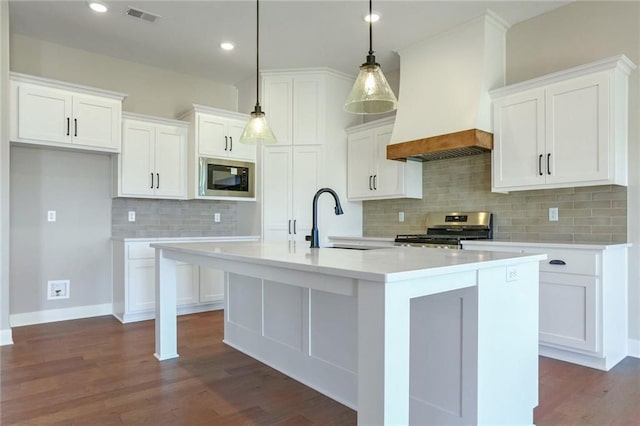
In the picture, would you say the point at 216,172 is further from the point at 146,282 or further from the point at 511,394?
the point at 511,394

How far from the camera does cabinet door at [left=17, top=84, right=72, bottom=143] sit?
142 inches

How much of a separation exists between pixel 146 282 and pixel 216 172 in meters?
1.42

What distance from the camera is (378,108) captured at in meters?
2.69

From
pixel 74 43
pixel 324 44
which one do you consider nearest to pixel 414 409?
pixel 324 44

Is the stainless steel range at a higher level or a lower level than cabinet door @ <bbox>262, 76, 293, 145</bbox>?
lower

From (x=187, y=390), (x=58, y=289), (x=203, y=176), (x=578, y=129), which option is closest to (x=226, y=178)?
(x=203, y=176)

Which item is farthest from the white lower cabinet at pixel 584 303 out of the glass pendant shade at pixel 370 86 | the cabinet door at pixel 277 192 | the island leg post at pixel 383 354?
the cabinet door at pixel 277 192

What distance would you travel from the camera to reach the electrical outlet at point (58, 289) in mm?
4125

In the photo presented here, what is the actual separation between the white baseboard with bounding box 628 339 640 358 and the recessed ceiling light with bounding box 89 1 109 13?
4.91 metres

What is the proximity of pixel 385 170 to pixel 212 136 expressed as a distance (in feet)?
6.55

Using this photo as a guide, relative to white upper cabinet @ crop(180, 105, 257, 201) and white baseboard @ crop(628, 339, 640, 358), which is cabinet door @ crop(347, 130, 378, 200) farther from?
white baseboard @ crop(628, 339, 640, 358)

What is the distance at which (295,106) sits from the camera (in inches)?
193

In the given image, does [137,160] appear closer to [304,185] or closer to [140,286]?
[140,286]

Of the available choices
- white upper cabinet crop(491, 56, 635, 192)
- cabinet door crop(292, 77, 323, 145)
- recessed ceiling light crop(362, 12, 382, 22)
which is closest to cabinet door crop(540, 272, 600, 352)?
white upper cabinet crop(491, 56, 635, 192)
